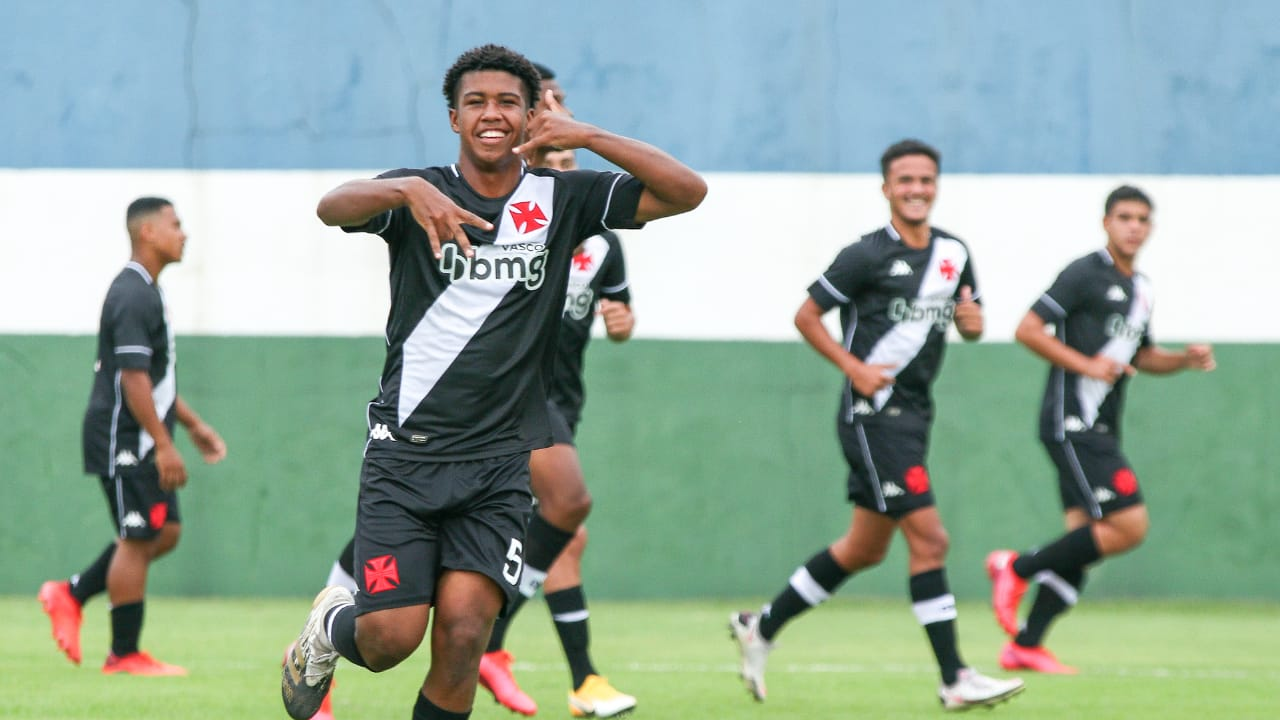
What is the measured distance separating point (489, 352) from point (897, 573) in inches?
272

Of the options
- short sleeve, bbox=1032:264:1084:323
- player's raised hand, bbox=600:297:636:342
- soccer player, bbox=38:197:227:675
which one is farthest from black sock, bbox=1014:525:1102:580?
soccer player, bbox=38:197:227:675

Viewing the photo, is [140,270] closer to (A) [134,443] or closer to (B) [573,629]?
(A) [134,443]

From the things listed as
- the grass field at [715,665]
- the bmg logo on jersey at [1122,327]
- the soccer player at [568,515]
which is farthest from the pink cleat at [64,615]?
the bmg logo on jersey at [1122,327]

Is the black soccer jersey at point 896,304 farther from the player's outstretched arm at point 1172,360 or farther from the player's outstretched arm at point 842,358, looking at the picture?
the player's outstretched arm at point 1172,360

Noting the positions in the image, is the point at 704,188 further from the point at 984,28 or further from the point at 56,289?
the point at 56,289

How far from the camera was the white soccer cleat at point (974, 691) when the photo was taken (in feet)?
21.0

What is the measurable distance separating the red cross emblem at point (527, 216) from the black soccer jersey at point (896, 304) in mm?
2724

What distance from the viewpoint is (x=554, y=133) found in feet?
14.1

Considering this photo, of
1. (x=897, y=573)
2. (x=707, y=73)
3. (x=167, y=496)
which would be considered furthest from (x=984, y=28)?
(x=167, y=496)

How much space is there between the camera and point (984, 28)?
35.8 feet

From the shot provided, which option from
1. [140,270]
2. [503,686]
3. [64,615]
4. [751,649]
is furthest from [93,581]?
[751,649]

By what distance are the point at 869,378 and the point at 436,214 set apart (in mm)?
2983

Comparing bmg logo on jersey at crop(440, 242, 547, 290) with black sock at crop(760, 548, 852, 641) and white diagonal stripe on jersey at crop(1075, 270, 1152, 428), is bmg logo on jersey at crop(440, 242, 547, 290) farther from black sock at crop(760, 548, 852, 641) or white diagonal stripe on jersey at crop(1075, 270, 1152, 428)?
white diagonal stripe on jersey at crop(1075, 270, 1152, 428)

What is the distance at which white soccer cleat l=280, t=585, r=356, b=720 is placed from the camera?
15.9 ft
